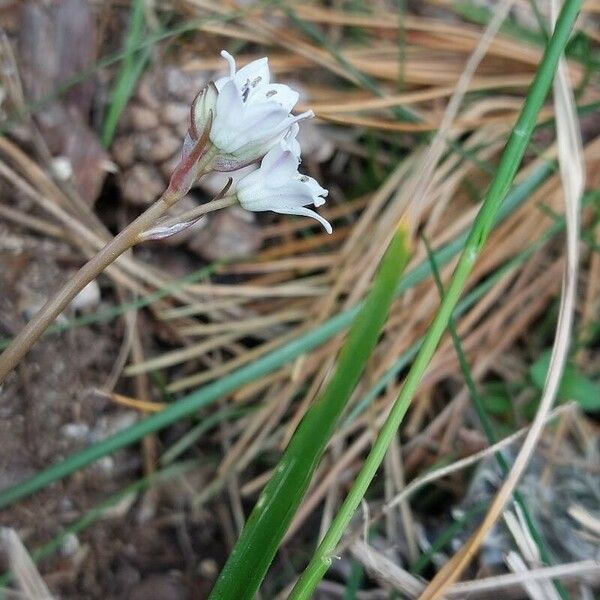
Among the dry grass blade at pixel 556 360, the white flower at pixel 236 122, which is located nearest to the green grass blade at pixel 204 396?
the dry grass blade at pixel 556 360

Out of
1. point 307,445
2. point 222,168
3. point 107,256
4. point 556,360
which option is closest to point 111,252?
point 107,256

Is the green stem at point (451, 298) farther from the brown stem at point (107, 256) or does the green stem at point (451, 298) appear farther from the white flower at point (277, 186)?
the brown stem at point (107, 256)

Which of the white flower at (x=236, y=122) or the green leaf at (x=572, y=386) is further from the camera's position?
the green leaf at (x=572, y=386)

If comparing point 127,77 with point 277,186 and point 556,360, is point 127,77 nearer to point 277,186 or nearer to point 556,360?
point 277,186

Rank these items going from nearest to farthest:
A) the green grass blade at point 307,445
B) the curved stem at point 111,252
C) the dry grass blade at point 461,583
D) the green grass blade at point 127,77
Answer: the green grass blade at point 307,445, the curved stem at point 111,252, the dry grass blade at point 461,583, the green grass blade at point 127,77

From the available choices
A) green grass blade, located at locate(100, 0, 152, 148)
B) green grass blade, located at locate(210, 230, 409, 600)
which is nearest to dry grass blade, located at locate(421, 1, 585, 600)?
green grass blade, located at locate(210, 230, 409, 600)

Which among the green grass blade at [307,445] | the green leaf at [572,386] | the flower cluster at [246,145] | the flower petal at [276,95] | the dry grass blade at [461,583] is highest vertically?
the flower petal at [276,95]
